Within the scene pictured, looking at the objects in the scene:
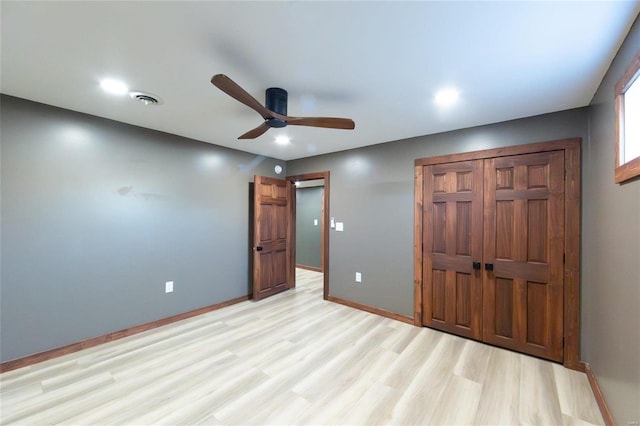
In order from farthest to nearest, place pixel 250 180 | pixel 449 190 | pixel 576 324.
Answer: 1. pixel 250 180
2. pixel 449 190
3. pixel 576 324

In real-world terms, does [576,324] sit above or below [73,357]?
above

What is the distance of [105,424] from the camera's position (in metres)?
1.68

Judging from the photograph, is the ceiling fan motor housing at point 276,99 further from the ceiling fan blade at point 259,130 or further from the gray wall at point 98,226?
the gray wall at point 98,226

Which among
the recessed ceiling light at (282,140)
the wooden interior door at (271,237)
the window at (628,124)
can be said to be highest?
the recessed ceiling light at (282,140)

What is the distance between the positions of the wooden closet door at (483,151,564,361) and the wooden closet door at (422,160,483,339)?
0.10 meters

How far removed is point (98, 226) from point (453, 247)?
3835 millimetres

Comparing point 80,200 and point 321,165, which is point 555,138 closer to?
point 321,165

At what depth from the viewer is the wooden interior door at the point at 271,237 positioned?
4051 mm

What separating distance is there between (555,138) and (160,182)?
166 inches

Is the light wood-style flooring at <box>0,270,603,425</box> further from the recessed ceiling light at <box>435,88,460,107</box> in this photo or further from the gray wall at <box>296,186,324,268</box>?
the gray wall at <box>296,186,324,268</box>

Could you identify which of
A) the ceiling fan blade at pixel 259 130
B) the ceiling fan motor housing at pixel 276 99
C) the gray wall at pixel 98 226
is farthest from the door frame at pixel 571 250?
the gray wall at pixel 98 226

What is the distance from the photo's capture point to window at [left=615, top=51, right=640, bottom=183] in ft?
4.42

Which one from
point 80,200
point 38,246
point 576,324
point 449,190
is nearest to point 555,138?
Answer: point 449,190

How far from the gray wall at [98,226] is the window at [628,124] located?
3.93 meters
